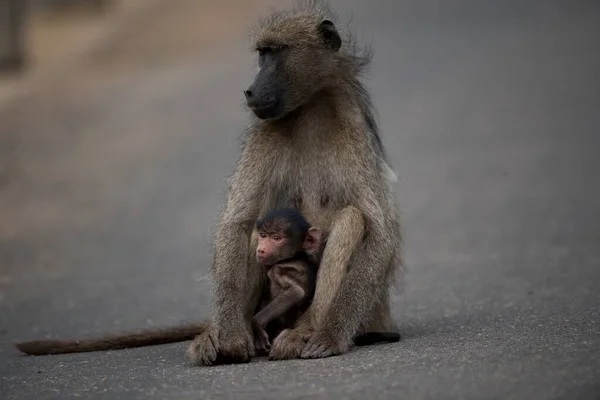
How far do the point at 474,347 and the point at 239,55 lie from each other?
16530 mm

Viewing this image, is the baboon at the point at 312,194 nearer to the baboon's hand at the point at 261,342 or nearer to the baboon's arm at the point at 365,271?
the baboon's arm at the point at 365,271

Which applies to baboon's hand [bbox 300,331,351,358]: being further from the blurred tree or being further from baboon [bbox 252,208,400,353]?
the blurred tree

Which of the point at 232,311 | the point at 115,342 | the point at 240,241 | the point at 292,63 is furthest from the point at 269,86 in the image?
the point at 115,342

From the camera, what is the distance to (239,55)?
2298 cm

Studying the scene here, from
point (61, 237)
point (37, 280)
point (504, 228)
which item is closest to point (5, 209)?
point (61, 237)

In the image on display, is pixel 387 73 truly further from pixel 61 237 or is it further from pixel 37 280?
pixel 37 280

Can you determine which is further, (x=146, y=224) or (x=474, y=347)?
(x=146, y=224)

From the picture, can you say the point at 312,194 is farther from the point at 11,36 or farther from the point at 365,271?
the point at 11,36

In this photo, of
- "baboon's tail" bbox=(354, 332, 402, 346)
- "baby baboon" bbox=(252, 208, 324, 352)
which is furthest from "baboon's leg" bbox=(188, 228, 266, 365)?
"baboon's tail" bbox=(354, 332, 402, 346)

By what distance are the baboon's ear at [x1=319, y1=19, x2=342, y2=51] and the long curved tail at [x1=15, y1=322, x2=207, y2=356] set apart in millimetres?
1848

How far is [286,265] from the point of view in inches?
291

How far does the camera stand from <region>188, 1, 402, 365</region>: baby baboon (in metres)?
7.17

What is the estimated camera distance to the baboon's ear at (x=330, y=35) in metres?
7.93

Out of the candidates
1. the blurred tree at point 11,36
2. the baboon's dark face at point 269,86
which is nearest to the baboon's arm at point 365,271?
the baboon's dark face at point 269,86
